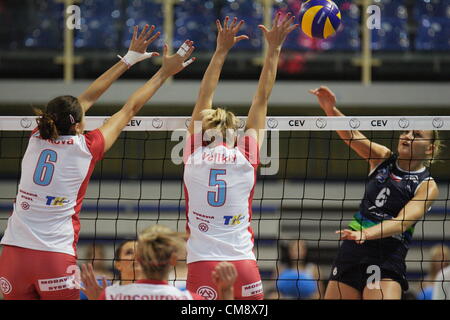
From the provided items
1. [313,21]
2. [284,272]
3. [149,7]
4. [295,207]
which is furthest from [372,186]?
[149,7]

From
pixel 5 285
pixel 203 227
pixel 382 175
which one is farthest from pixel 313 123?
pixel 5 285

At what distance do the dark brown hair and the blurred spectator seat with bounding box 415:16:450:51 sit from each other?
26.0 ft

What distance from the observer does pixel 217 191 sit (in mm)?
4363

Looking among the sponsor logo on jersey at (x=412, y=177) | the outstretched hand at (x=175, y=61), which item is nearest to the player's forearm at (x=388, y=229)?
the sponsor logo on jersey at (x=412, y=177)

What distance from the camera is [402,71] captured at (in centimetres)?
1106

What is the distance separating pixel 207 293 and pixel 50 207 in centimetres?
107

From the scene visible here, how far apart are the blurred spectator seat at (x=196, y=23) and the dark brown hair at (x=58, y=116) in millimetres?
6851

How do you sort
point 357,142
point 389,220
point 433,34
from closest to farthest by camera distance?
point 389,220
point 357,142
point 433,34

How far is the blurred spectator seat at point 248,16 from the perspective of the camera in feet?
36.3

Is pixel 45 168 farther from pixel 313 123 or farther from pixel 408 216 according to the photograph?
pixel 408 216

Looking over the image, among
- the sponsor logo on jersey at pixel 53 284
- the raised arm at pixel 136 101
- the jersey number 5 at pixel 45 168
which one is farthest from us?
the raised arm at pixel 136 101

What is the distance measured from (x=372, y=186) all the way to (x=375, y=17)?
646cm

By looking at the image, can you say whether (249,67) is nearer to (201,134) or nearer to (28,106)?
(28,106)

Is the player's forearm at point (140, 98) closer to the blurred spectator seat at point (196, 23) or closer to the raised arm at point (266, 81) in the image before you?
the raised arm at point (266, 81)
